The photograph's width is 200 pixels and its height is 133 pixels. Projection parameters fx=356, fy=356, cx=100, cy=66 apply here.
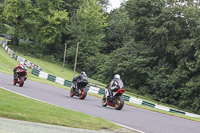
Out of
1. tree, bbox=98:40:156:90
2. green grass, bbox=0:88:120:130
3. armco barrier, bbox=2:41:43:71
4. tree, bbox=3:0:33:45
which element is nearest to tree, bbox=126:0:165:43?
tree, bbox=98:40:156:90

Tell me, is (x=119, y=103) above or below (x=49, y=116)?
above

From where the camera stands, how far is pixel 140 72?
58.5 m

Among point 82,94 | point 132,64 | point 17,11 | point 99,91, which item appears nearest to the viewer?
point 82,94

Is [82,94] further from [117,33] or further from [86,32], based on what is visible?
[117,33]

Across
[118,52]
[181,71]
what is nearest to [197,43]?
[181,71]

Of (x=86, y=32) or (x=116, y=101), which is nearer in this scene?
(x=116, y=101)

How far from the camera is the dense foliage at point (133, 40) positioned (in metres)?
51.6

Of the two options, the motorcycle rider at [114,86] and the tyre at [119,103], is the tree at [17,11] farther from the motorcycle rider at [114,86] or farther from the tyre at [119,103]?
the tyre at [119,103]

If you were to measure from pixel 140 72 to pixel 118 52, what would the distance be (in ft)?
24.6

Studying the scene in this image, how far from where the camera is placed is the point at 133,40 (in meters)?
63.5

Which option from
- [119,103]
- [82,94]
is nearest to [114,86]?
[119,103]

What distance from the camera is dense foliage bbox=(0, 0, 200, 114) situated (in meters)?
51.6

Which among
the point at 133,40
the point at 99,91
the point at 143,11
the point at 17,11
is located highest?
the point at 143,11

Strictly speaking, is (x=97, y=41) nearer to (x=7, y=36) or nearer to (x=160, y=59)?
(x=160, y=59)
